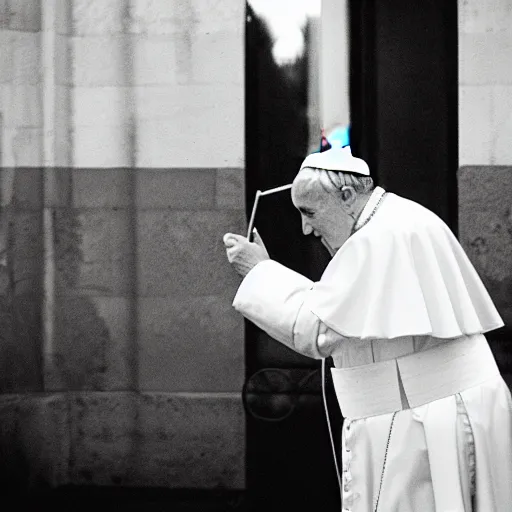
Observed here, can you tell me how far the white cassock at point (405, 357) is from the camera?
3688 millimetres

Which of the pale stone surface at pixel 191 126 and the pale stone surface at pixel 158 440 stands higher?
the pale stone surface at pixel 191 126

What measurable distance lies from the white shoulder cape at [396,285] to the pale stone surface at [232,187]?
7.55 ft

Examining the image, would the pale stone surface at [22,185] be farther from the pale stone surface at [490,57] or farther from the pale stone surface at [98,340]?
the pale stone surface at [490,57]

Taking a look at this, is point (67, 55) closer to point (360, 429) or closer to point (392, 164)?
point (392, 164)

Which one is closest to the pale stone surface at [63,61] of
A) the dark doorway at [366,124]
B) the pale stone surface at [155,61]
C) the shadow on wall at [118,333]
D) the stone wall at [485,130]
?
the pale stone surface at [155,61]

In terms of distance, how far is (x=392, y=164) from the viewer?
20.0ft

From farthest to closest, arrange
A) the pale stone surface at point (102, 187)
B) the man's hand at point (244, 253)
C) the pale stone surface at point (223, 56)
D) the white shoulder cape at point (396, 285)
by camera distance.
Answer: the pale stone surface at point (102, 187) < the pale stone surface at point (223, 56) < the man's hand at point (244, 253) < the white shoulder cape at point (396, 285)

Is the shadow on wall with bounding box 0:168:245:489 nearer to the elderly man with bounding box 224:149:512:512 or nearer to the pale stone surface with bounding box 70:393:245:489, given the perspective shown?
the pale stone surface with bounding box 70:393:245:489

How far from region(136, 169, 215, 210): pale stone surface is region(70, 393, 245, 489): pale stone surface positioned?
0.93 metres

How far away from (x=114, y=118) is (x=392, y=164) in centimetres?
136

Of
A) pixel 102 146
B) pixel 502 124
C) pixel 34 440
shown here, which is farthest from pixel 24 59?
pixel 502 124

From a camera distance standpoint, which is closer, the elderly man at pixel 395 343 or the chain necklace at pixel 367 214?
the elderly man at pixel 395 343

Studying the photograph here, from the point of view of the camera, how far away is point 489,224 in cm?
595

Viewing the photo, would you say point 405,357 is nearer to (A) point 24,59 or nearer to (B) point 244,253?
(B) point 244,253
